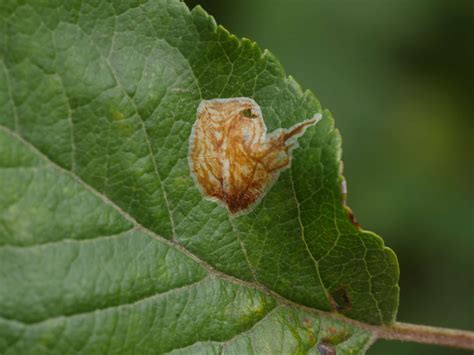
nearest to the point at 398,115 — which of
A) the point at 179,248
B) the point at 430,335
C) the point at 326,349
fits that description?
the point at 430,335

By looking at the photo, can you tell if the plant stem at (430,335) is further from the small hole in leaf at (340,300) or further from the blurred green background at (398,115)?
the blurred green background at (398,115)

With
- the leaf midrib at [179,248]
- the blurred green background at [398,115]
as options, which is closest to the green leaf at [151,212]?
the leaf midrib at [179,248]

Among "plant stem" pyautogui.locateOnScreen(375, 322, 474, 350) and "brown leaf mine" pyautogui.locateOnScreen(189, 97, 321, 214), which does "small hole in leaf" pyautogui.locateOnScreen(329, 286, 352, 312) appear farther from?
"brown leaf mine" pyautogui.locateOnScreen(189, 97, 321, 214)

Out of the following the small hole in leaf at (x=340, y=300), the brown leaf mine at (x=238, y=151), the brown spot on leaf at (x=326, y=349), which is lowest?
the brown spot on leaf at (x=326, y=349)

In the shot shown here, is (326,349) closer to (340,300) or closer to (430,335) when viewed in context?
(340,300)

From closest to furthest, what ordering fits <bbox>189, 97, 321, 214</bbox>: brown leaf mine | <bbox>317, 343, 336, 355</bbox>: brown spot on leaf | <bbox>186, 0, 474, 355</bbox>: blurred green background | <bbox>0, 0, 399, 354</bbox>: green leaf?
<bbox>0, 0, 399, 354</bbox>: green leaf → <bbox>189, 97, 321, 214</bbox>: brown leaf mine → <bbox>317, 343, 336, 355</bbox>: brown spot on leaf → <bbox>186, 0, 474, 355</bbox>: blurred green background

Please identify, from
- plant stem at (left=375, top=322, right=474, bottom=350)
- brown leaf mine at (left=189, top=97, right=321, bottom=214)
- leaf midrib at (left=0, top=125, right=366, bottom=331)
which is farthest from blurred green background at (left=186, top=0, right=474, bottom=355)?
brown leaf mine at (left=189, top=97, right=321, bottom=214)
